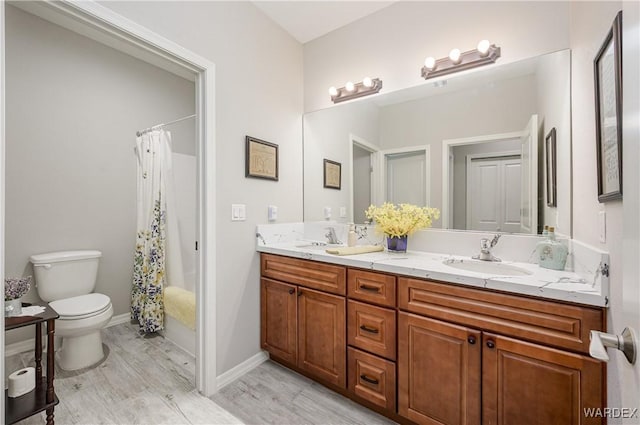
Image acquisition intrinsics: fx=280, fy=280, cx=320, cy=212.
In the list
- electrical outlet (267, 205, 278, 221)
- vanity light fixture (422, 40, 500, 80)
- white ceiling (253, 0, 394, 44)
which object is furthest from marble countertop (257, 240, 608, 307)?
white ceiling (253, 0, 394, 44)

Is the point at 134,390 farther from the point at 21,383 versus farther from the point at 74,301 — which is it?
the point at 74,301

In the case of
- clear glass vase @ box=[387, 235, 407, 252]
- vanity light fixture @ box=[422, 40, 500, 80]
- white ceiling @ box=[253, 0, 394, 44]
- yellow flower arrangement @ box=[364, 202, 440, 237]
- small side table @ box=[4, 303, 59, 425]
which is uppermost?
white ceiling @ box=[253, 0, 394, 44]

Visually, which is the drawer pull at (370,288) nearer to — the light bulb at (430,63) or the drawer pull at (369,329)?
the drawer pull at (369,329)

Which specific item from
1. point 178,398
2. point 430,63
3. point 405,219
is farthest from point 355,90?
point 178,398

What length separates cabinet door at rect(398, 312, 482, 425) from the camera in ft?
4.12

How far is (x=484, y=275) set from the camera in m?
1.26

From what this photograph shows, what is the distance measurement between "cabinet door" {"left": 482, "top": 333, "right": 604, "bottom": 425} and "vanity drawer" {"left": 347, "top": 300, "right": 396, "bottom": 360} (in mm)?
437

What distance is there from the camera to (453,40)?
5.99 feet

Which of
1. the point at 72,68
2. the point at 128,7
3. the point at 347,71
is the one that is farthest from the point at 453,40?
the point at 72,68

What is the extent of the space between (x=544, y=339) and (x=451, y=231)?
0.86 m

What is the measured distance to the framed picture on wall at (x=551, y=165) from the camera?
1.54m

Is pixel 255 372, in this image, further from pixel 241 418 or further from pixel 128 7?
pixel 128 7

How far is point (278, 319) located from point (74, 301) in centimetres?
163

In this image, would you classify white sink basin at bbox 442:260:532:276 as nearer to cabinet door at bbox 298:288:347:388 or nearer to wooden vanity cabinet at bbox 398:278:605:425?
wooden vanity cabinet at bbox 398:278:605:425
